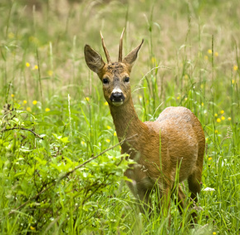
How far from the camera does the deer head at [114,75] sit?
12.3 ft

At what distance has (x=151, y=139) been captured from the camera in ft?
12.9

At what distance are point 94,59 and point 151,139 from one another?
0.92m

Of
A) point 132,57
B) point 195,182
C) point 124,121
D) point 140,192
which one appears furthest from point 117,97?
point 195,182

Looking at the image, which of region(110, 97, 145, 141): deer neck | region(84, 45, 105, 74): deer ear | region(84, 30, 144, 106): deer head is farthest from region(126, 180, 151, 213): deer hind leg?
region(84, 45, 105, 74): deer ear

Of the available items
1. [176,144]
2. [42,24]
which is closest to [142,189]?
[176,144]

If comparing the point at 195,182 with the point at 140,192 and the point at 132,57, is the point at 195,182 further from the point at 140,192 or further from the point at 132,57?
the point at 132,57

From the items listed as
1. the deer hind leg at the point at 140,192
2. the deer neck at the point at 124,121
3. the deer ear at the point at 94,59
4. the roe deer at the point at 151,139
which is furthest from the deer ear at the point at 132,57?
the deer hind leg at the point at 140,192

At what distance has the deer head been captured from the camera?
374cm

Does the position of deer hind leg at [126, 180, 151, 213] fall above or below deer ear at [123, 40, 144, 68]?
below

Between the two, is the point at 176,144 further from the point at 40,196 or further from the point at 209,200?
the point at 40,196

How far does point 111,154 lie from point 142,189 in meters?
1.20

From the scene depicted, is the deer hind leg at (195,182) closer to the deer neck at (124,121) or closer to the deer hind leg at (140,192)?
the deer hind leg at (140,192)

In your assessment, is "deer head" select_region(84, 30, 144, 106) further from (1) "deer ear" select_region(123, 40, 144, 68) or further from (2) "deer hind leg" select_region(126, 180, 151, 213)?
(2) "deer hind leg" select_region(126, 180, 151, 213)

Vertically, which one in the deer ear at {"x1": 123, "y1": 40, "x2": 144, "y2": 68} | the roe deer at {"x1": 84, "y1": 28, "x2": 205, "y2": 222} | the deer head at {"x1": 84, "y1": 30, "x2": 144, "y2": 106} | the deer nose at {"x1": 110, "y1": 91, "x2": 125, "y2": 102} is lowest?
the roe deer at {"x1": 84, "y1": 28, "x2": 205, "y2": 222}
